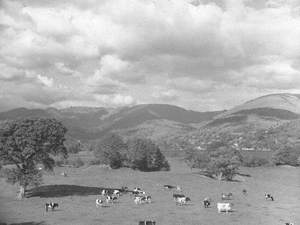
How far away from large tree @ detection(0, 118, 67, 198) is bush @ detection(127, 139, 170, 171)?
216 ft

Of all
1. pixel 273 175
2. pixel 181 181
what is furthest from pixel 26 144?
pixel 273 175

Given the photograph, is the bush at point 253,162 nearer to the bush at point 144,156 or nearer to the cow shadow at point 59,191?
the bush at point 144,156

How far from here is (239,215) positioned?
201 ft

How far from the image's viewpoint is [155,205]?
68938mm

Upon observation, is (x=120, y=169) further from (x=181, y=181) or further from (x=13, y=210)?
(x=13, y=210)

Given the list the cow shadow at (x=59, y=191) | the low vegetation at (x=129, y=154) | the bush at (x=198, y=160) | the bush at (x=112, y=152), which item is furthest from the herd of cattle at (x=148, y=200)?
the bush at (x=198, y=160)

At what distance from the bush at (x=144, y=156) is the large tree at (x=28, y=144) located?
216ft

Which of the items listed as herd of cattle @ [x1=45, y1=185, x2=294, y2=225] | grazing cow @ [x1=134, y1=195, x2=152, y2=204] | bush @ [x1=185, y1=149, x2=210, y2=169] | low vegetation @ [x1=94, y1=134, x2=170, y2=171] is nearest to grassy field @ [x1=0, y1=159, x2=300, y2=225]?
herd of cattle @ [x1=45, y1=185, x2=294, y2=225]

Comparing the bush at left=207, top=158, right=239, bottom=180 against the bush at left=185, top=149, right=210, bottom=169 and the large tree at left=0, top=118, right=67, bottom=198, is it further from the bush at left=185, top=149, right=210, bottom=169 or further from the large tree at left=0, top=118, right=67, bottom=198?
the large tree at left=0, top=118, right=67, bottom=198

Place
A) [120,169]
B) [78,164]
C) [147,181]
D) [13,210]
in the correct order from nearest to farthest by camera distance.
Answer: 1. [13,210]
2. [147,181]
3. [120,169]
4. [78,164]

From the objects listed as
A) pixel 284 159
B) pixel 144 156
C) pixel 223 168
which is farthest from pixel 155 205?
pixel 284 159

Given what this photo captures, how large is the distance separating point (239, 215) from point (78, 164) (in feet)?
382

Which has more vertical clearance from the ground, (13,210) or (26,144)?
(26,144)

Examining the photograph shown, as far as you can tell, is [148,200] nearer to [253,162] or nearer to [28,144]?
[28,144]
